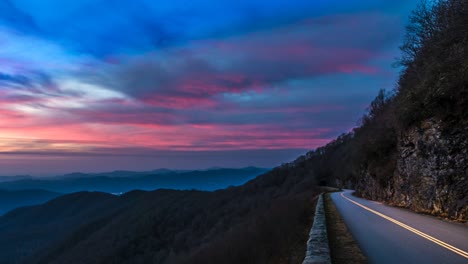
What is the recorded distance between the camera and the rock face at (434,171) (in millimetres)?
14911

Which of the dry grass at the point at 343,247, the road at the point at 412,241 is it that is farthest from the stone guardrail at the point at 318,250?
the road at the point at 412,241

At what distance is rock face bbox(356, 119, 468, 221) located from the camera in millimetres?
14911

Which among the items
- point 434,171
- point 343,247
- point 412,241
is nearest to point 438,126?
point 434,171

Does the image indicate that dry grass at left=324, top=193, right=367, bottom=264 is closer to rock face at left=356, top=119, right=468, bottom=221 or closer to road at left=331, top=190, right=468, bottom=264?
road at left=331, top=190, right=468, bottom=264

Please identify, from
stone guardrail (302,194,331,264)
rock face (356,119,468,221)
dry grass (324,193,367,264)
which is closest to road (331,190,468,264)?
dry grass (324,193,367,264)

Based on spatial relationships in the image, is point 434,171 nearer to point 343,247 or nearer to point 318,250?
point 343,247

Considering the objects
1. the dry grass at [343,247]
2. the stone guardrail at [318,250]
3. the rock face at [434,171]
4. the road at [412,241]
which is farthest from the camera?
the rock face at [434,171]

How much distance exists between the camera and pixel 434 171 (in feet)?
56.9

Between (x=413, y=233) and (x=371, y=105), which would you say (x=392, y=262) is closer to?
(x=413, y=233)

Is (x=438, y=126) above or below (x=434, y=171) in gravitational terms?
above

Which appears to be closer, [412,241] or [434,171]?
[412,241]

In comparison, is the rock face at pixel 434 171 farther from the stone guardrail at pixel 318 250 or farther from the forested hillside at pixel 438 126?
the stone guardrail at pixel 318 250

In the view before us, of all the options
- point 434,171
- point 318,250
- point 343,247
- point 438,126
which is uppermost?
point 438,126

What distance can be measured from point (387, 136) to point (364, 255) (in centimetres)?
2536
